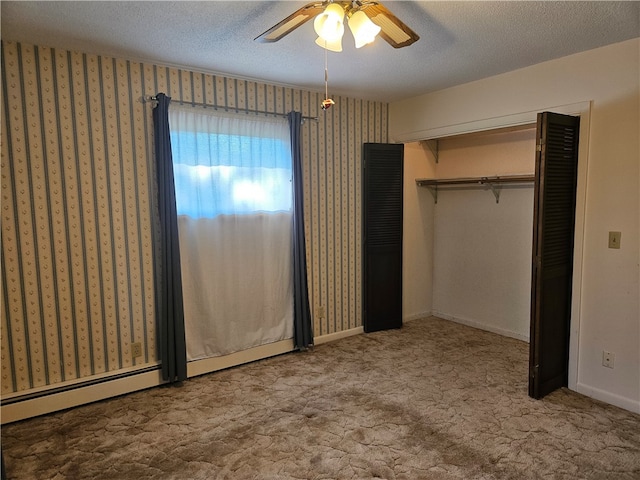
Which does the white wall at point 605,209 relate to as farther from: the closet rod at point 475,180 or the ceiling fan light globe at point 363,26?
the ceiling fan light globe at point 363,26

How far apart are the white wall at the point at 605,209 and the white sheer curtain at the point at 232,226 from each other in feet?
7.08

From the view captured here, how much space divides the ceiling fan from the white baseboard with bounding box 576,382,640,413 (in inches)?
105

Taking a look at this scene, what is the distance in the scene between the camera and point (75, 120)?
8.96 feet

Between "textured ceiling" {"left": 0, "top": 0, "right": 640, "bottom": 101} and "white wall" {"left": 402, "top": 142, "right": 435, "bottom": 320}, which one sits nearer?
"textured ceiling" {"left": 0, "top": 0, "right": 640, "bottom": 101}

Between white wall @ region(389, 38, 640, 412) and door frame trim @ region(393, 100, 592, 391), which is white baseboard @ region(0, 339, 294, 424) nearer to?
door frame trim @ region(393, 100, 592, 391)

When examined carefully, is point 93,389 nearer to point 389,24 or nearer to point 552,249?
point 389,24

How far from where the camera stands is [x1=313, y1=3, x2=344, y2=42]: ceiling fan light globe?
1.75m

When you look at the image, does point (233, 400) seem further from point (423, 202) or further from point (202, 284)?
point (423, 202)

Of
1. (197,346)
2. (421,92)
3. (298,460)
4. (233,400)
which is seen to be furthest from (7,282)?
(421,92)

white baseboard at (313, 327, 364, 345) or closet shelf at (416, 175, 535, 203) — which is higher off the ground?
closet shelf at (416, 175, 535, 203)

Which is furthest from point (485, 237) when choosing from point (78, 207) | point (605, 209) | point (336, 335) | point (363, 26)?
point (78, 207)

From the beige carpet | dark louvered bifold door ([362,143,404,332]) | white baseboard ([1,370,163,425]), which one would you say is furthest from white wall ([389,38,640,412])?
white baseboard ([1,370,163,425])

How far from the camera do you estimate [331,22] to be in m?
1.76

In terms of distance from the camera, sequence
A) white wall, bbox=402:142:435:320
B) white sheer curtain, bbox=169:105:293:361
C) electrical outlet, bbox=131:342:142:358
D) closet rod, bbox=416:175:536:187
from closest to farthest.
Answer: electrical outlet, bbox=131:342:142:358
white sheer curtain, bbox=169:105:293:361
closet rod, bbox=416:175:536:187
white wall, bbox=402:142:435:320
